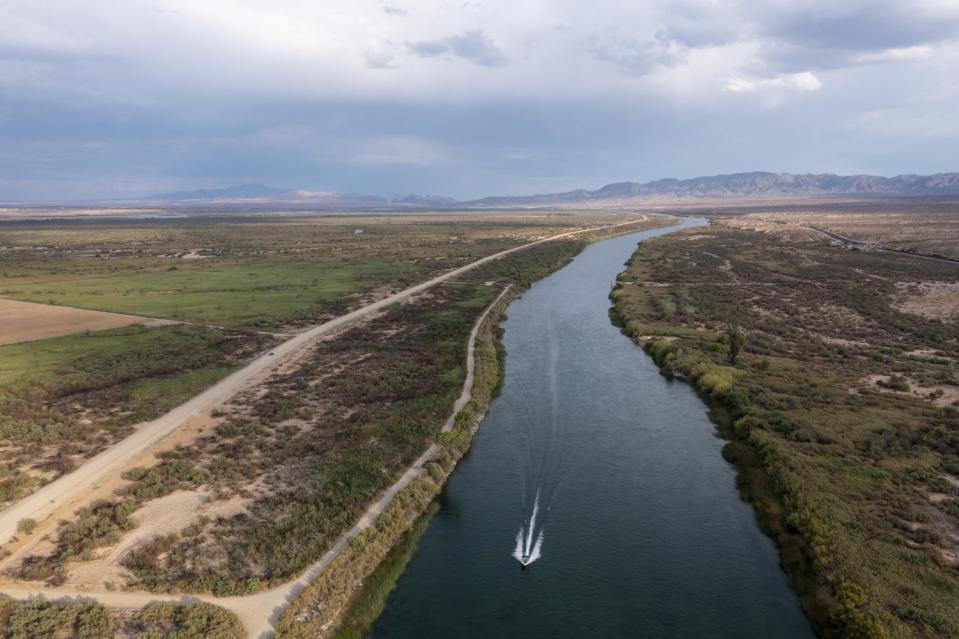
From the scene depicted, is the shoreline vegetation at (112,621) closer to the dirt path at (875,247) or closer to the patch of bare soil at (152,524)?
the patch of bare soil at (152,524)

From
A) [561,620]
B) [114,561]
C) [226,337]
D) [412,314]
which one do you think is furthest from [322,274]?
[561,620]

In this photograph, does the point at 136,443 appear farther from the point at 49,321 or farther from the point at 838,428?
the point at 838,428

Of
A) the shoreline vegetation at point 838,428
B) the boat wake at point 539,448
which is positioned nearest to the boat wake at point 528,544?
the boat wake at point 539,448

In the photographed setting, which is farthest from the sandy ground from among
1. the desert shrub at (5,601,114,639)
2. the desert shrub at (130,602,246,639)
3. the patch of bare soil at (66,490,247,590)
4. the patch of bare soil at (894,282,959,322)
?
the patch of bare soil at (894,282,959,322)

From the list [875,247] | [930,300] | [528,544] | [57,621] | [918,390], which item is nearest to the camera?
[57,621]

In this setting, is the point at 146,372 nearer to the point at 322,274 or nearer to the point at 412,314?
the point at 412,314

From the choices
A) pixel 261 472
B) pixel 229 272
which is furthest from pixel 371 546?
pixel 229 272
